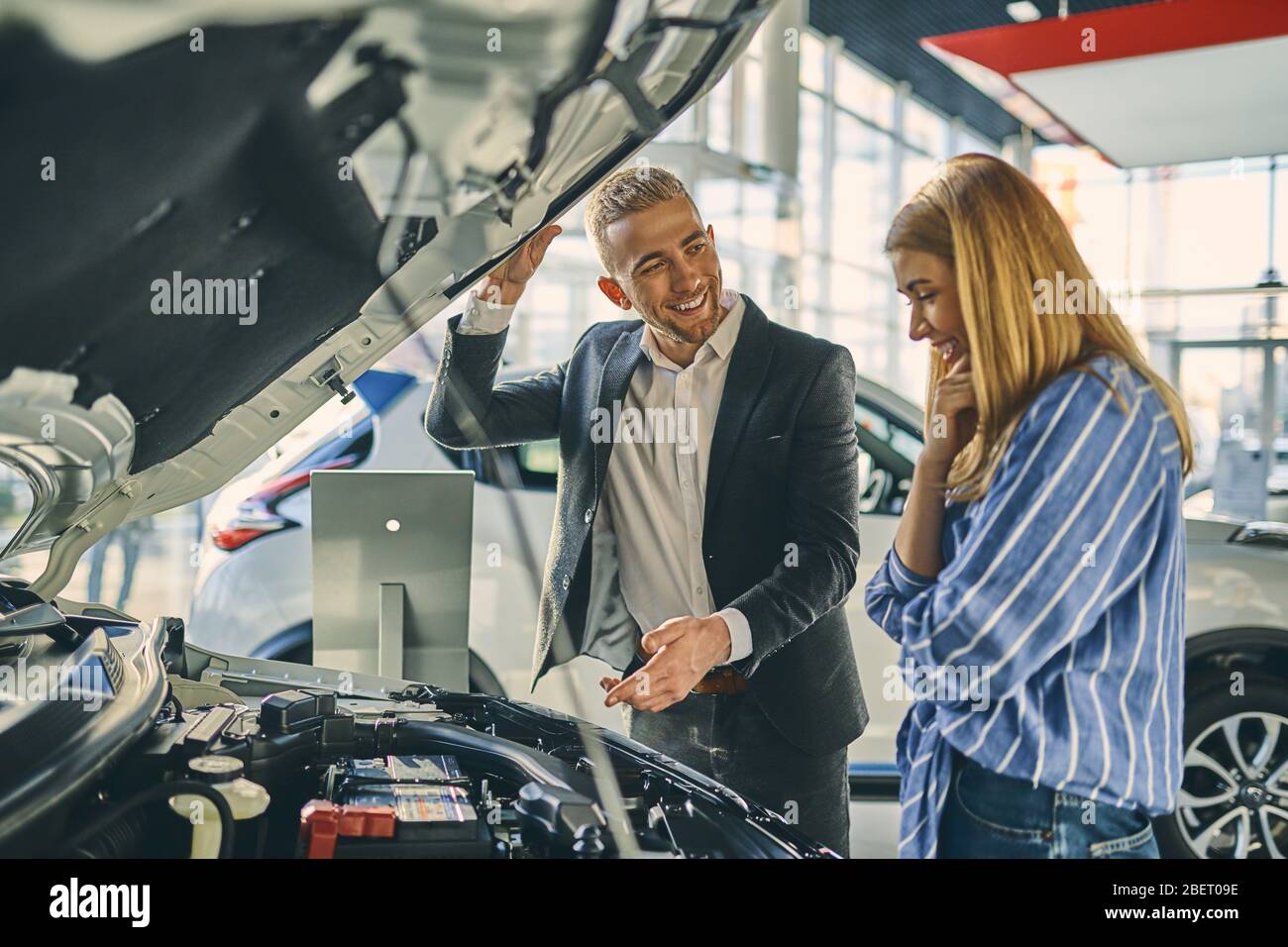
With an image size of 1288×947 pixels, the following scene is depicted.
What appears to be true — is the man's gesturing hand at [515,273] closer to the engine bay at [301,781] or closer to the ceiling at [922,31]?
the engine bay at [301,781]

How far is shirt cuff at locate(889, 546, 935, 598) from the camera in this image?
1213 millimetres

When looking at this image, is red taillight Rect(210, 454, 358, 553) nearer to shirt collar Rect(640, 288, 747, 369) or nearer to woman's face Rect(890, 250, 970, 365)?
shirt collar Rect(640, 288, 747, 369)

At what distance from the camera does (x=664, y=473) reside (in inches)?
69.9

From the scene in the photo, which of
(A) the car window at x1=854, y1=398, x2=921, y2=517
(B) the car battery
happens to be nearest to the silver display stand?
(B) the car battery

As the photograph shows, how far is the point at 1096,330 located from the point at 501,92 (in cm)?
75

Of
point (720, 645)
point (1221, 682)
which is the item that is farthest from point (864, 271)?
point (720, 645)

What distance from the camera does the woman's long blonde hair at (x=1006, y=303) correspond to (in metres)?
1.13

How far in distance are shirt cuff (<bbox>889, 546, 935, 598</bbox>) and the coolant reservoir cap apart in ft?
2.61

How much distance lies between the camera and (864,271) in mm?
8227

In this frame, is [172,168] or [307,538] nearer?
[172,168]

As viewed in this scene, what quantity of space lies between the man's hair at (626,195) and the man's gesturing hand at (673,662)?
0.63 metres

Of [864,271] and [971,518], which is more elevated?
[864,271]

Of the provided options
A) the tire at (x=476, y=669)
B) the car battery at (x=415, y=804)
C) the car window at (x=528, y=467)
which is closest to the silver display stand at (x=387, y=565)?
the tire at (x=476, y=669)
